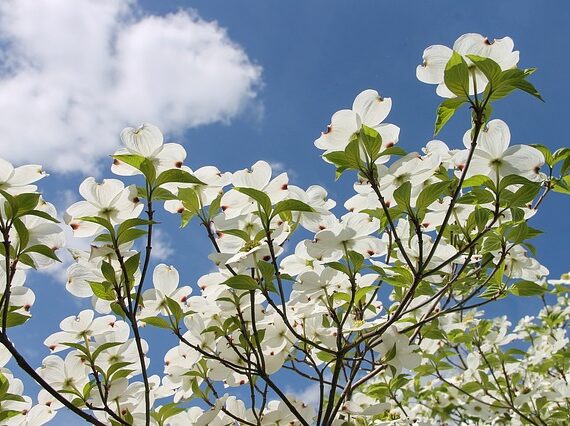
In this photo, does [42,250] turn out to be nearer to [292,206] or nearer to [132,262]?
[132,262]

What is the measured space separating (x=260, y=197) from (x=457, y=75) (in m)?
0.39

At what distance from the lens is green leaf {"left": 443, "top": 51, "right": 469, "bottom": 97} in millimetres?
962

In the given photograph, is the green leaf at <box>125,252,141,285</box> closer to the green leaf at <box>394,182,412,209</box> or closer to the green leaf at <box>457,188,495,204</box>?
the green leaf at <box>394,182,412,209</box>

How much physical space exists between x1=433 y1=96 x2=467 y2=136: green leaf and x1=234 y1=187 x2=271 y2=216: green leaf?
1.07ft

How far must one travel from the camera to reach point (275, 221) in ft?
3.81

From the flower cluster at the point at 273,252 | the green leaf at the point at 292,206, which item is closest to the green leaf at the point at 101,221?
the flower cluster at the point at 273,252

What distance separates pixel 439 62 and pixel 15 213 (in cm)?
76

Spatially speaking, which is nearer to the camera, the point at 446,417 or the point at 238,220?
the point at 238,220

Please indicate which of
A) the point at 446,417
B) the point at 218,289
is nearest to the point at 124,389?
the point at 218,289

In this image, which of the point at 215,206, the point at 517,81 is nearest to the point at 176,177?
the point at 215,206

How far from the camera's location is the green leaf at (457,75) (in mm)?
962

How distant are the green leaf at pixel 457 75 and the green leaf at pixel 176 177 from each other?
46 centimetres

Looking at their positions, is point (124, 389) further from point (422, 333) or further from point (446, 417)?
point (446, 417)

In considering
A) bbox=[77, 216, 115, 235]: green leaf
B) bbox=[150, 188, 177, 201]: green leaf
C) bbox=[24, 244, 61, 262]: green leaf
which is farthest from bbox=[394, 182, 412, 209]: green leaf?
bbox=[24, 244, 61, 262]: green leaf
